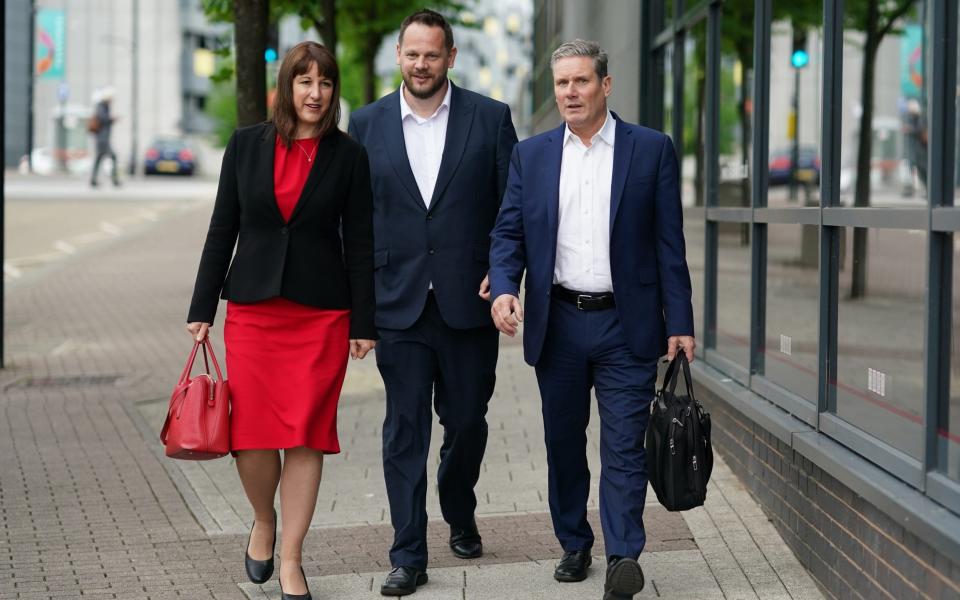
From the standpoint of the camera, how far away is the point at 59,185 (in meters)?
38.2

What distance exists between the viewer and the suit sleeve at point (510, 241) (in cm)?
484

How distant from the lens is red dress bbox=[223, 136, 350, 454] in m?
4.81

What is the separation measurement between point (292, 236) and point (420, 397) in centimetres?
72

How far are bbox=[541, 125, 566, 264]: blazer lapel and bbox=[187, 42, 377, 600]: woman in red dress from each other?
2.02 feet

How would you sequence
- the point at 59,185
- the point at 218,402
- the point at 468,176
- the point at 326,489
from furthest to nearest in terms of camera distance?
the point at 59,185
the point at 326,489
the point at 468,176
the point at 218,402

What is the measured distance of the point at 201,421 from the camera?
475 cm

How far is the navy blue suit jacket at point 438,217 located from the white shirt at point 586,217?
34 cm

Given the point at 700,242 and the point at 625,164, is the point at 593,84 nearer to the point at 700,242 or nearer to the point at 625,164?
the point at 625,164

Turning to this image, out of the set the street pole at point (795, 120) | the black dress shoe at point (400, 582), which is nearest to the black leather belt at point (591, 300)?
the black dress shoe at point (400, 582)

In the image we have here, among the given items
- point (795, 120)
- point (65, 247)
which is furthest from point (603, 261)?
point (65, 247)

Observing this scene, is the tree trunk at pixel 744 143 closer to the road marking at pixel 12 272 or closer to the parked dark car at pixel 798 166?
the parked dark car at pixel 798 166

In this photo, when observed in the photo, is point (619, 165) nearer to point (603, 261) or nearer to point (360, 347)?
point (603, 261)

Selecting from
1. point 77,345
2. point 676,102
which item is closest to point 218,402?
point 676,102

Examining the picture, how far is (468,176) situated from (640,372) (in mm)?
893
